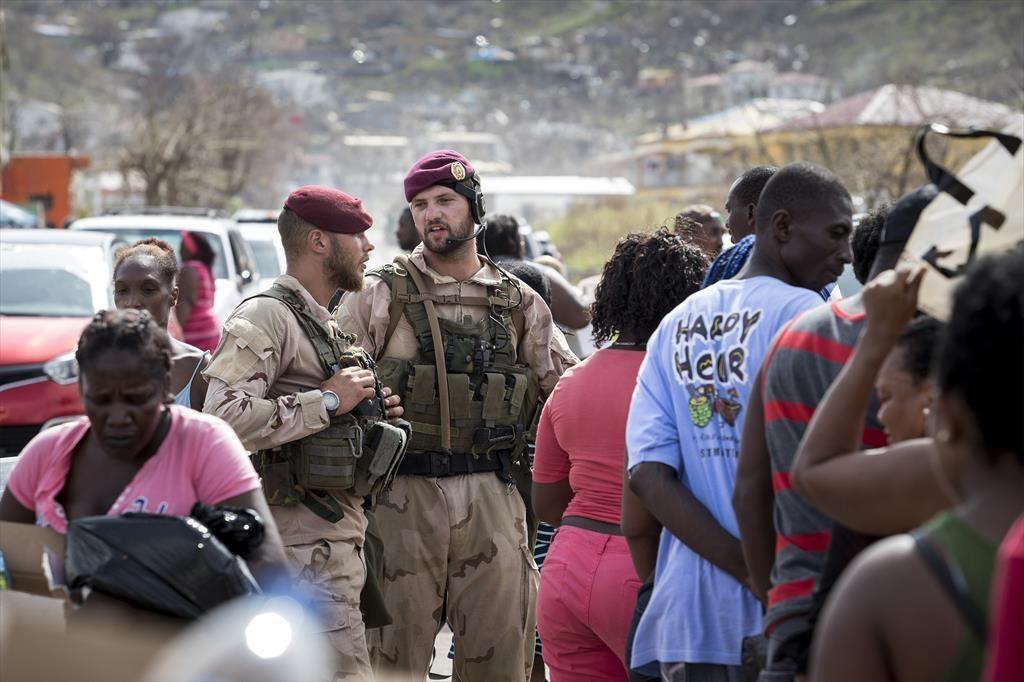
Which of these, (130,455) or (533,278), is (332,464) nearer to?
(130,455)

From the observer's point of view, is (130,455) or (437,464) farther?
(437,464)

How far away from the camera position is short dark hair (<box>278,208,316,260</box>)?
4.88 m

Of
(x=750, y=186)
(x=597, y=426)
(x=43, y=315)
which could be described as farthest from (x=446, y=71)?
(x=597, y=426)

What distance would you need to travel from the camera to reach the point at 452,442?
5.36 m

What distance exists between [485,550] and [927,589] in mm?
3423

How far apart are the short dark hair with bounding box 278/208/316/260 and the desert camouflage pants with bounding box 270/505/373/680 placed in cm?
87

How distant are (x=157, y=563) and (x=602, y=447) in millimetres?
1784

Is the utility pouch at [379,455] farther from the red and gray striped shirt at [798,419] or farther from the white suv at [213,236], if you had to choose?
the white suv at [213,236]

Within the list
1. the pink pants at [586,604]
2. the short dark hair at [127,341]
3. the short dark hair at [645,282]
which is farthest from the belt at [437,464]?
the short dark hair at [127,341]

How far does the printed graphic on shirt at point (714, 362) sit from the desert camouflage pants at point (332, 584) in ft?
4.81

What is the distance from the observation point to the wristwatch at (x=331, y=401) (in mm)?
4602

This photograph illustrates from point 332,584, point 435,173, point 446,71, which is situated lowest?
point 332,584

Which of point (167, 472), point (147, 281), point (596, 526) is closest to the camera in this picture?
point (167, 472)

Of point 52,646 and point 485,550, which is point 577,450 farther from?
point 52,646
